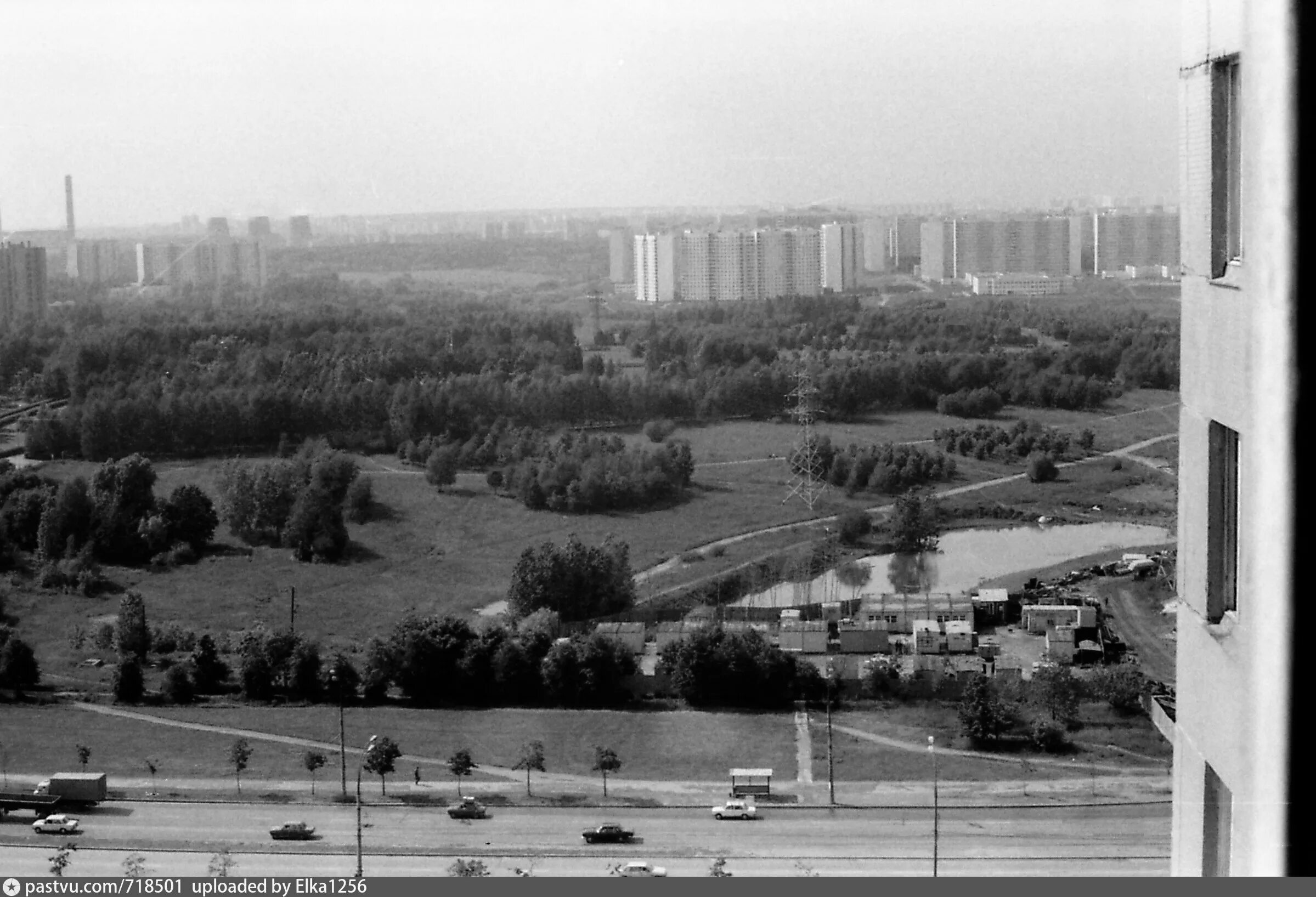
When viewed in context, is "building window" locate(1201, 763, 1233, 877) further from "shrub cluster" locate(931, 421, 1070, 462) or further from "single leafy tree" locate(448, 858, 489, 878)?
"shrub cluster" locate(931, 421, 1070, 462)

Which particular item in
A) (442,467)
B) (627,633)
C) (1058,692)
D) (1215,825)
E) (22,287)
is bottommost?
(1058,692)

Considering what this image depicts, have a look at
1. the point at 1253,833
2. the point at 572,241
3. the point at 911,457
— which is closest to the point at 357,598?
the point at 572,241

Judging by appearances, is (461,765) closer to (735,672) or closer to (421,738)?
(421,738)

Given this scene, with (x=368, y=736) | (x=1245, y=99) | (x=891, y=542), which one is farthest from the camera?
(x=891, y=542)

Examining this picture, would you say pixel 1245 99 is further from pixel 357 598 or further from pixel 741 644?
pixel 357 598

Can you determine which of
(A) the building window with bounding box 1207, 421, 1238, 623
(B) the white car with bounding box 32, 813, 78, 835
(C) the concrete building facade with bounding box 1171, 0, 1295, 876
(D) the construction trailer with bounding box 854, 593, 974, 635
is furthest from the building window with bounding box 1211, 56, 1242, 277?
(D) the construction trailer with bounding box 854, 593, 974, 635

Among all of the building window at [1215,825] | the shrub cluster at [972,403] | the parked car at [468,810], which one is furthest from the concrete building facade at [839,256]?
the building window at [1215,825]

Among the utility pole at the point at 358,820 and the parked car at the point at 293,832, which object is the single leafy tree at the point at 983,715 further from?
the parked car at the point at 293,832

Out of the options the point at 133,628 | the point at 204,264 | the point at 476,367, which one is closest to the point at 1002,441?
the point at 476,367
